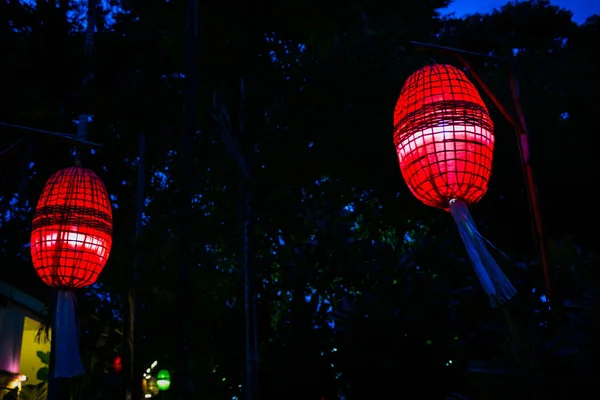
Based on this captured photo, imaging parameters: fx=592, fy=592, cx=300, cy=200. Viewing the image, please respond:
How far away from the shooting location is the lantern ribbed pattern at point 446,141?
3.82 metres

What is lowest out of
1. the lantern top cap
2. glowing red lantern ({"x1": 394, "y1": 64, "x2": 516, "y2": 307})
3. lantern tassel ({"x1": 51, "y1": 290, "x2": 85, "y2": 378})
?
lantern tassel ({"x1": 51, "y1": 290, "x2": 85, "y2": 378})

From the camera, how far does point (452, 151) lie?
12.5ft

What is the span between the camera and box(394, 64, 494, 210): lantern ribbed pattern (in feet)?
12.5

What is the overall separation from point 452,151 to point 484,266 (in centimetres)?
75

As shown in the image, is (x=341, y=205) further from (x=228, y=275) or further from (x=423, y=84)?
(x=228, y=275)

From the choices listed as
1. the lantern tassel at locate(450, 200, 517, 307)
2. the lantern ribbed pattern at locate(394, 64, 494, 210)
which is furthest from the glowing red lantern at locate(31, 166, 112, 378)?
the lantern tassel at locate(450, 200, 517, 307)

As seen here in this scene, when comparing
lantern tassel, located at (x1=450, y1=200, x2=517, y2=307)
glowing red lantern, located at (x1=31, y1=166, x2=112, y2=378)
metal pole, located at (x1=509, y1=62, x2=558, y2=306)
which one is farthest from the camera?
glowing red lantern, located at (x1=31, y1=166, x2=112, y2=378)

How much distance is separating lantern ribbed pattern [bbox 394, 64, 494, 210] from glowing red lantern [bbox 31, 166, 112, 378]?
9.95 ft

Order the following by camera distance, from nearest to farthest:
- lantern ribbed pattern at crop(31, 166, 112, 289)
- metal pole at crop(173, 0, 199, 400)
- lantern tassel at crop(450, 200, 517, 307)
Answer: lantern tassel at crop(450, 200, 517, 307), lantern ribbed pattern at crop(31, 166, 112, 289), metal pole at crop(173, 0, 199, 400)

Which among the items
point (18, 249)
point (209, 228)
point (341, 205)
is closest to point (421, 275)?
point (341, 205)

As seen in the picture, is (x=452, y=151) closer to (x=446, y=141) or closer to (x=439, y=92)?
(x=446, y=141)

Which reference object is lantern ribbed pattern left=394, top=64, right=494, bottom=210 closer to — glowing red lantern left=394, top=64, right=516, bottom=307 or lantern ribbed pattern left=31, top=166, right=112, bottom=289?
glowing red lantern left=394, top=64, right=516, bottom=307

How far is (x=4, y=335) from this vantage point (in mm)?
13609

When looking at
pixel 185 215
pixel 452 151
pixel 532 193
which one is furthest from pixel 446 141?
pixel 185 215
